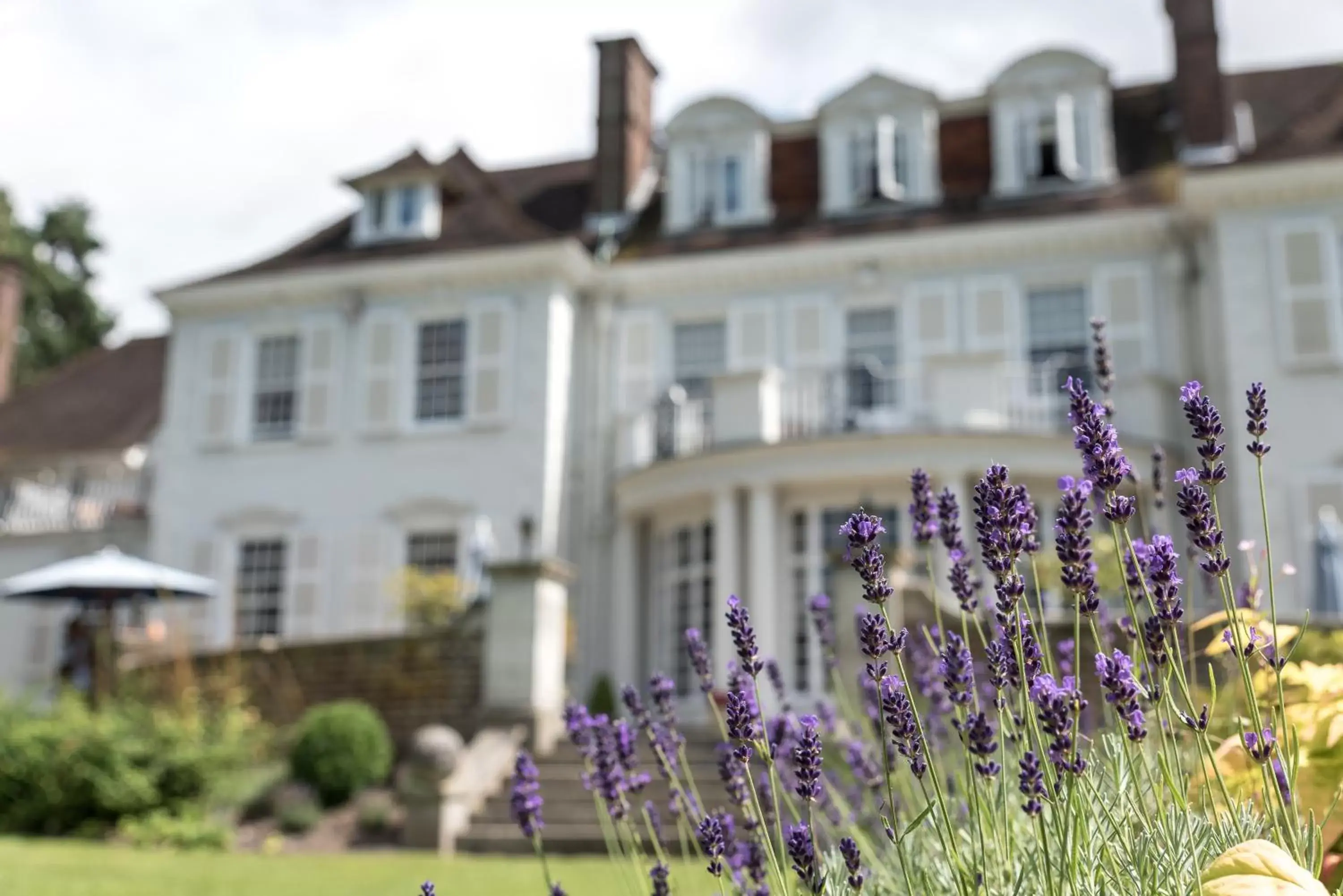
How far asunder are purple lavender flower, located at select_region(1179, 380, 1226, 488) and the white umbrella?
560 inches

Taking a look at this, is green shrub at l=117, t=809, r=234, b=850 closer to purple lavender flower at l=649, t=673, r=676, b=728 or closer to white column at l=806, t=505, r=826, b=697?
white column at l=806, t=505, r=826, b=697

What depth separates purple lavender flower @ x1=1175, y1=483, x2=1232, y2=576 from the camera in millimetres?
2348

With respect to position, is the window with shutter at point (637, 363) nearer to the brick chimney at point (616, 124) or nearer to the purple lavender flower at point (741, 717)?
the brick chimney at point (616, 124)

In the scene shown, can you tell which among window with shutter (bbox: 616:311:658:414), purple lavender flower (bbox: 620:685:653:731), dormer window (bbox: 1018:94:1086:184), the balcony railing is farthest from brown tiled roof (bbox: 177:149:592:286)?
purple lavender flower (bbox: 620:685:653:731)

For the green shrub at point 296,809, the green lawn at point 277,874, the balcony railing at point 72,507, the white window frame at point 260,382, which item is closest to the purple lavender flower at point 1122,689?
the green lawn at point 277,874

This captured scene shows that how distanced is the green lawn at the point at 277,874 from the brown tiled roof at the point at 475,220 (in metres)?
10.7

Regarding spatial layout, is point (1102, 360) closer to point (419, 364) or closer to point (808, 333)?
point (808, 333)

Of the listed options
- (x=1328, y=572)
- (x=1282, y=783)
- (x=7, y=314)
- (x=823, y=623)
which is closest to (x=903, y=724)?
(x=1282, y=783)

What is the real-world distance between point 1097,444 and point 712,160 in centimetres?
1863

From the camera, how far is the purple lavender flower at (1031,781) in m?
2.27

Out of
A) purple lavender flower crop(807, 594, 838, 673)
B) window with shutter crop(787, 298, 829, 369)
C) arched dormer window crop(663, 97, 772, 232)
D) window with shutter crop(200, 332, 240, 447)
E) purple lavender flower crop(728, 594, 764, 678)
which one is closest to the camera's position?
purple lavender flower crop(728, 594, 764, 678)

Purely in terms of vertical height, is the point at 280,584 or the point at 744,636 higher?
the point at 280,584

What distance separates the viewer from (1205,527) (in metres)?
2.37

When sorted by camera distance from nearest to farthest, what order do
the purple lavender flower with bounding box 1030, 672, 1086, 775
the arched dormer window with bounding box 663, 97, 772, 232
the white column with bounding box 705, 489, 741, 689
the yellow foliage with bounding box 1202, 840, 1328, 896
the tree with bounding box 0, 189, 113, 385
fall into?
1. the yellow foliage with bounding box 1202, 840, 1328, 896
2. the purple lavender flower with bounding box 1030, 672, 1086, 775
3. the white column with bounding box 705, 489, 741, 689
4. the arched dormer window with bounding box 663, 97, 772, 232
5. the tree with bounding box 0, 189, 113, 385
